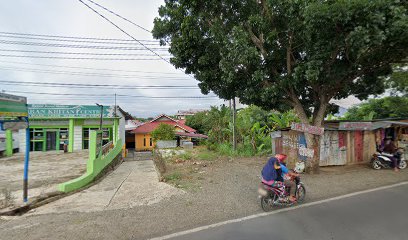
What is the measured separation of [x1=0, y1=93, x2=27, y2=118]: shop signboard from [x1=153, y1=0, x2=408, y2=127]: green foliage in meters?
5.02

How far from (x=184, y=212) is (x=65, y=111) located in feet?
60.9

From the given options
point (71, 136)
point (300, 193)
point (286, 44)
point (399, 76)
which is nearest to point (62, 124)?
point (71, 136)

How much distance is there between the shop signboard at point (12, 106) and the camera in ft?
18.0

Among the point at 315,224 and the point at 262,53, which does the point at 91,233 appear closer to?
the point at 315,224

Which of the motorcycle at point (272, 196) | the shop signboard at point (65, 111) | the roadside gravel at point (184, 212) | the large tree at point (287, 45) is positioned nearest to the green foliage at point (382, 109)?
the large tree at point (287, 45)

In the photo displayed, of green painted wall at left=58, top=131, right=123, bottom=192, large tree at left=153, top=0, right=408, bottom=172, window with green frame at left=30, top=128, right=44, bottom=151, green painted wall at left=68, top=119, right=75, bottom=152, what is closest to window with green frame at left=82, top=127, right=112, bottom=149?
green painted wall at left=68, top=119, right=75, bottom=152

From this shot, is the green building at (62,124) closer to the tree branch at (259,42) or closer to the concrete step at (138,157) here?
the concrete step at (138,157)

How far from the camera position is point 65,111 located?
771 inches

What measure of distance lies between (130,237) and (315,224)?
3677mm

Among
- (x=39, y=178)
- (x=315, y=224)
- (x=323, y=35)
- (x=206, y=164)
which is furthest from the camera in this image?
(x=206, y=164)

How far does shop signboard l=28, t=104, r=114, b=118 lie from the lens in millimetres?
19250

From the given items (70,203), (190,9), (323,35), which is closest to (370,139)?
(323,35)

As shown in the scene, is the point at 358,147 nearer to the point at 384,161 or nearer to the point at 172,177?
the point at 384,161

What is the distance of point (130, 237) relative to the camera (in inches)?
167
